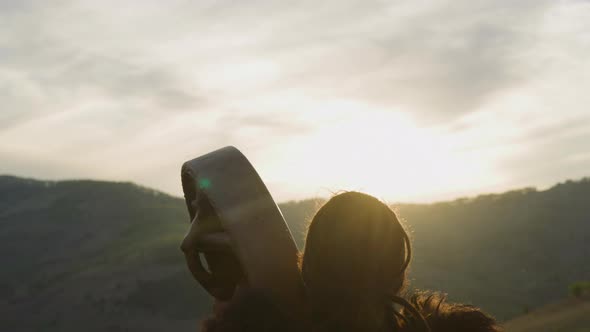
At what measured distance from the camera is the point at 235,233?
3.06 m

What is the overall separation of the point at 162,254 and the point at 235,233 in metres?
35.2

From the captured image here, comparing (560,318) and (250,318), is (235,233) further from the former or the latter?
(560,318)

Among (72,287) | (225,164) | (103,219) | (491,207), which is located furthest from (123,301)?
(491,207)

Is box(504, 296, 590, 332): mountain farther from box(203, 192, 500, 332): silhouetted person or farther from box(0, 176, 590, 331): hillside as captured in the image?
box(203, 192, 500, 332): silhouetted person

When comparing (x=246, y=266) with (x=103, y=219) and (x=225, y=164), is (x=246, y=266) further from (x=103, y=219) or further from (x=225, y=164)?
(x=103, y=219)

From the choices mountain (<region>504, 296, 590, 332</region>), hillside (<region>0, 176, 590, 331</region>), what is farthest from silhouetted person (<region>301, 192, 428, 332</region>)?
hillside (<region>0, 176, 590, 331</region>)

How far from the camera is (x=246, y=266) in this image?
2953mm

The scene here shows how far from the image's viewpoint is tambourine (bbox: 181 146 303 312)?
2967 millimetres

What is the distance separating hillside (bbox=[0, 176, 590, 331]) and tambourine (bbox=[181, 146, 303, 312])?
82.0 ft

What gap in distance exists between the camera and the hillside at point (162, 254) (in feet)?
101

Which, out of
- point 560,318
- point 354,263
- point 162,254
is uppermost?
point 354,263

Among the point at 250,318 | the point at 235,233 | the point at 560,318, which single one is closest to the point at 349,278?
the point at 250,318

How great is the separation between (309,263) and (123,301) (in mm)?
29652

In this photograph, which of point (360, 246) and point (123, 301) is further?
point (123, 301)
